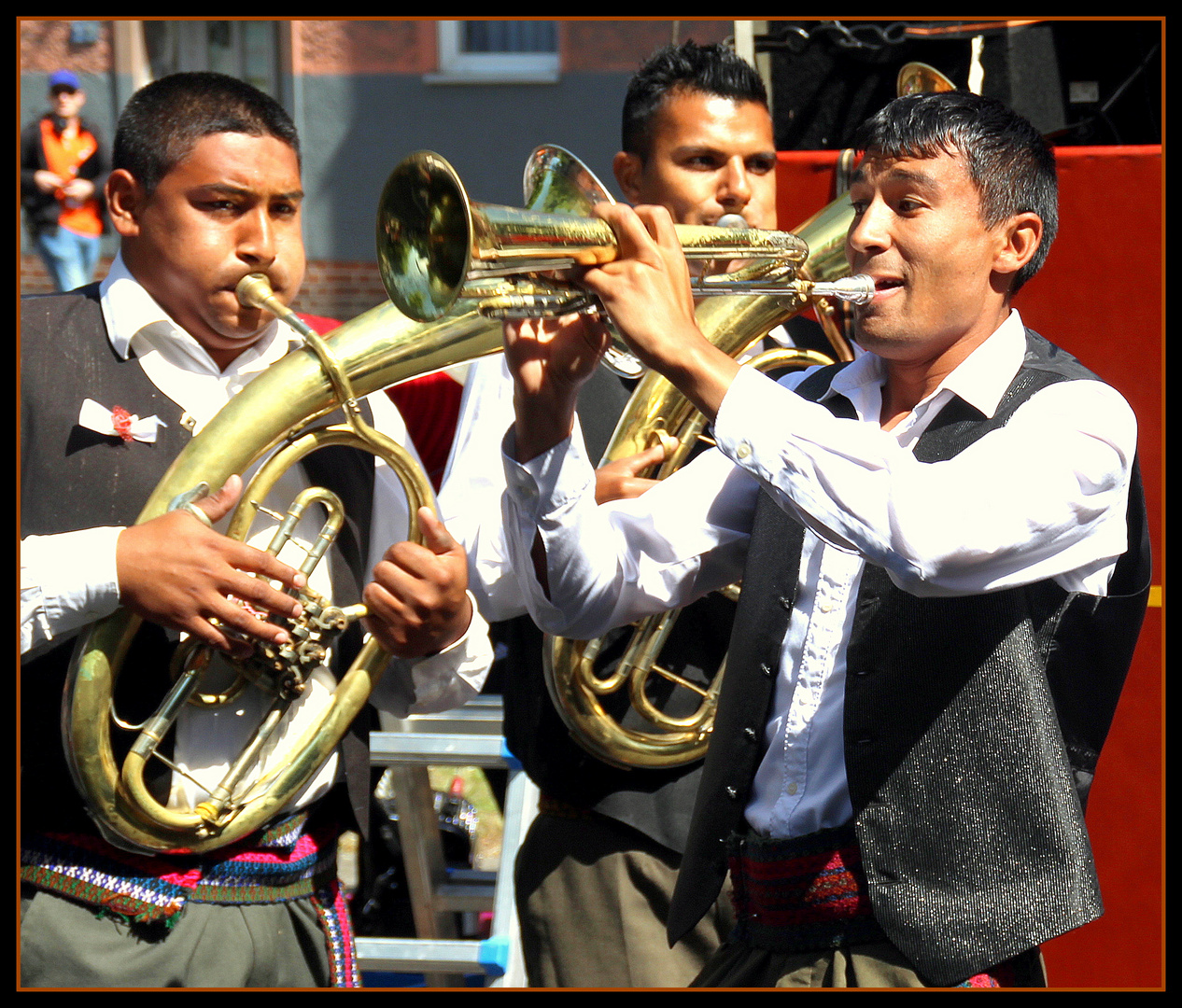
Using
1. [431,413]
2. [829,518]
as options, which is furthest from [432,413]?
[829,518]

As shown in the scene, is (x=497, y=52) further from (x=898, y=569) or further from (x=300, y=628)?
(x=898, y=569)

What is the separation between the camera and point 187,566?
2.31 m

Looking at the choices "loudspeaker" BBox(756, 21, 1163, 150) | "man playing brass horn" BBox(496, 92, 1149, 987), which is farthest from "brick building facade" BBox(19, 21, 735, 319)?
"man playing brass horn" BBox(496, 92, 1149, 987)

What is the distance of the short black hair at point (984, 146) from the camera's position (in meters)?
2.13

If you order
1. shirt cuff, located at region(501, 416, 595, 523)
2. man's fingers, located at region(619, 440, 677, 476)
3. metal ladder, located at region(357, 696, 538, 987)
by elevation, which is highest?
shirt cuff, located at region(501, 416, 595, 523)

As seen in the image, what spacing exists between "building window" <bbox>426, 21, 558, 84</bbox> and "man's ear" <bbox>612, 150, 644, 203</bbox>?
22.6 feet

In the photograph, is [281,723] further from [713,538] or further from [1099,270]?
[1099,270]

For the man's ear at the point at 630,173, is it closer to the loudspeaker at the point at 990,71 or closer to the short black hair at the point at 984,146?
the loudspeaker at the point at 990,71

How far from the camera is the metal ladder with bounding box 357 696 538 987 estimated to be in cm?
331

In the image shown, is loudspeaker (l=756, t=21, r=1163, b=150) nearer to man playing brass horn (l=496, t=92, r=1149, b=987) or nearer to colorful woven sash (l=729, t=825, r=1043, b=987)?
man playing brass horn (l=496, t=92, r=1149, b=987)

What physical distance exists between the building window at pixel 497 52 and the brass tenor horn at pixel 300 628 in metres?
7.76

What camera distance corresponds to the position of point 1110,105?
405 cm

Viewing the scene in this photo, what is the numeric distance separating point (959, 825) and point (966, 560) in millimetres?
365

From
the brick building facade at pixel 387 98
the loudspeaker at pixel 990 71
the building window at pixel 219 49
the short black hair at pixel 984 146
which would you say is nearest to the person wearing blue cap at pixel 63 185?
the brick building facade at pixel 387 98
